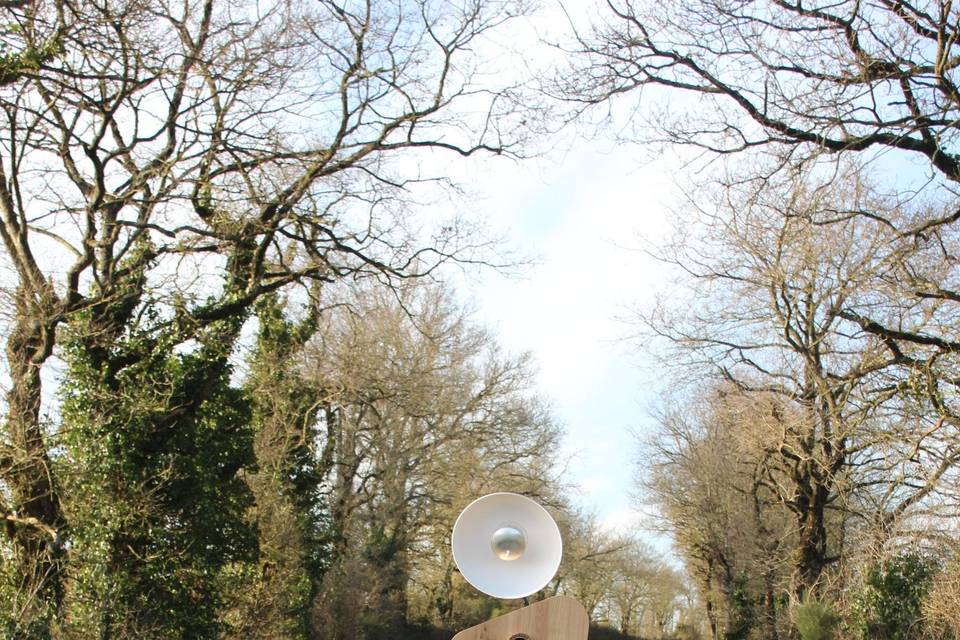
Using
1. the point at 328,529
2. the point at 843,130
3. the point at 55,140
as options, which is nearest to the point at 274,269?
the point at 55,140

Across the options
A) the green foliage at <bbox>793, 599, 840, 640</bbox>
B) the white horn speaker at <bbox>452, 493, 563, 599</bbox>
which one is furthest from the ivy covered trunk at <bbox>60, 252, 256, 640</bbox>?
the green foliage at <bbox>793, 599, 840, 640</bbox>

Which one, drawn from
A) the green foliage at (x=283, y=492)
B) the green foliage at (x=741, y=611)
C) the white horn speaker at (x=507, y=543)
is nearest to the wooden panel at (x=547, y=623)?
the white horn speaker at (x=507, y=543)

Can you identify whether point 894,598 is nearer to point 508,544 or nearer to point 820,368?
point 820,368

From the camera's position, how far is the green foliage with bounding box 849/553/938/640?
13.5m

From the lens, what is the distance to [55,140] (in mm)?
9617

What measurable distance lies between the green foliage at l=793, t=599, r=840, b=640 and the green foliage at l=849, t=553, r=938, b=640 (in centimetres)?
40

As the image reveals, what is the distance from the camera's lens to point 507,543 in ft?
16.8

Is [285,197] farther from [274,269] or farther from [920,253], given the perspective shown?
[920,253]

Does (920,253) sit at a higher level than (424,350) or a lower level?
lower

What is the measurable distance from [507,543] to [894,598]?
37.3 ft

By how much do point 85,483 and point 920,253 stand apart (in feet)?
33.1

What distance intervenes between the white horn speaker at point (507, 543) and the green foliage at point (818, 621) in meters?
11.2

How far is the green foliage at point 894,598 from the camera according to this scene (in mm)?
13500

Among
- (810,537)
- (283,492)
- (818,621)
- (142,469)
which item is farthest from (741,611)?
(142,469)
